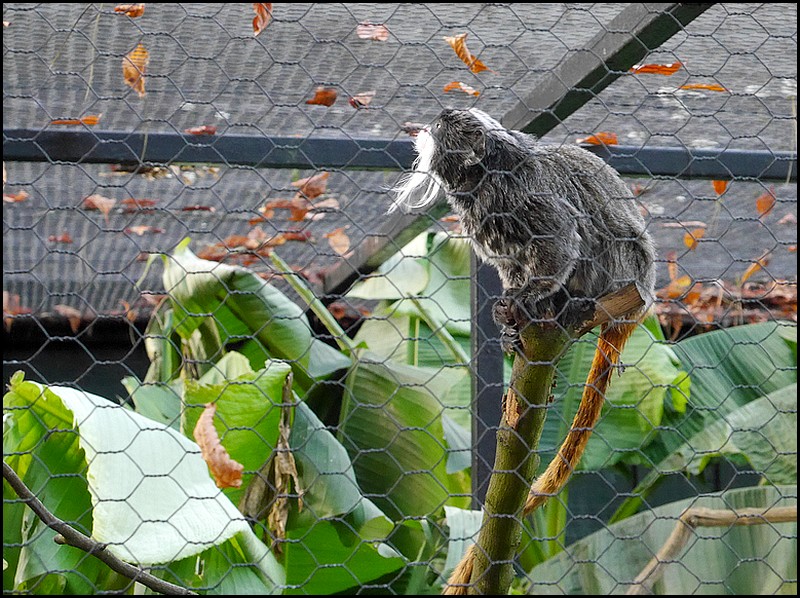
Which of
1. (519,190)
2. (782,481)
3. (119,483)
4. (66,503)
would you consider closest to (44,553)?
(66,503)

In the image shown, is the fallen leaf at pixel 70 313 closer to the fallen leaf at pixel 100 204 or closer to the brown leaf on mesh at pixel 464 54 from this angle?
the fallen leaf at pixel 100 204

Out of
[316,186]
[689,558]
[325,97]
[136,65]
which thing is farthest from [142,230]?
[689,558]

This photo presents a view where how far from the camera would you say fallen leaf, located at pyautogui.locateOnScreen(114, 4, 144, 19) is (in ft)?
6.24

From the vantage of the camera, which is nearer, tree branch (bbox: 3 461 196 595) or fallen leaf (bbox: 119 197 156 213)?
tree branch (bbox: 3 461 196 595)

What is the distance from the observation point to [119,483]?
1795mm

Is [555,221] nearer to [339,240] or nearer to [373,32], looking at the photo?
[373,32]

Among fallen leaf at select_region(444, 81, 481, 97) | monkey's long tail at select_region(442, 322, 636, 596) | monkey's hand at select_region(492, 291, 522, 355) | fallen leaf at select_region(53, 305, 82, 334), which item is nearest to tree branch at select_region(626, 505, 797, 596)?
monkey's long tail at select_region(442, 322, 636, 596)

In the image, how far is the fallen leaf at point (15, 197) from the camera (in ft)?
8.79

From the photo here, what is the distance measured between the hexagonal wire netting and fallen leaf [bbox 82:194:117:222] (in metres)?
0.05

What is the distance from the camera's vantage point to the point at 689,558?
2.66 meters

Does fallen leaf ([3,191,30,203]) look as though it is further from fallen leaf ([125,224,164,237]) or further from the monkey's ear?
the monkey's ear

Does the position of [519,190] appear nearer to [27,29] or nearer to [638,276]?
[638,276]

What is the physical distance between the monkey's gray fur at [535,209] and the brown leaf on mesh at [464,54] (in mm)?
216

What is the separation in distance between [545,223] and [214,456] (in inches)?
39.6
